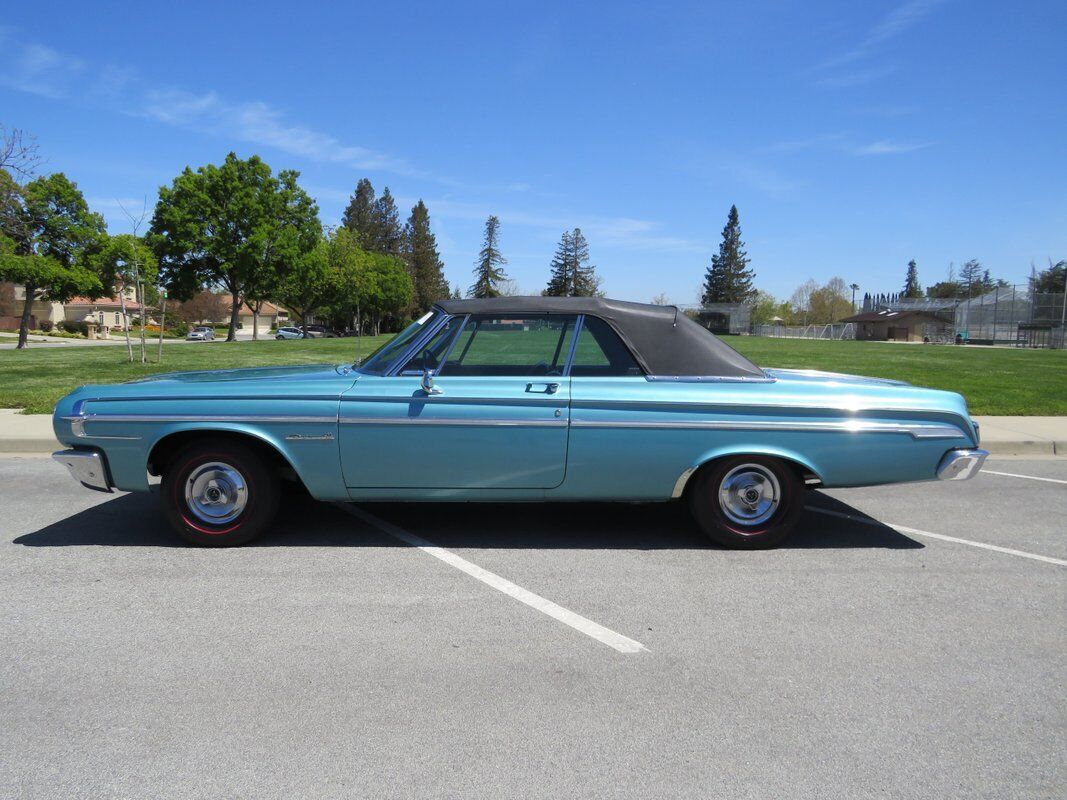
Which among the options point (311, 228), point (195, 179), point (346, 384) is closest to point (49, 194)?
point (195, 179)

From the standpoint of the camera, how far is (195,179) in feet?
145

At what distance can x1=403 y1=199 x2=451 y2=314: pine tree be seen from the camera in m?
95.5

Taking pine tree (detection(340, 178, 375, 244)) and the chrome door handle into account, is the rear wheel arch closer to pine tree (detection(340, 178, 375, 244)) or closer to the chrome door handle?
the chrome door handle

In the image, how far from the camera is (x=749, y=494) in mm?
4719

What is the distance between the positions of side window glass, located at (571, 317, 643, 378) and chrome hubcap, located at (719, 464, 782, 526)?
90 centimetres

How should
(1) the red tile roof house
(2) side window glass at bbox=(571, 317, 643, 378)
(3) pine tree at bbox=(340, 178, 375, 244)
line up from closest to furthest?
(2) side window glass at bbox=(571, 317, 643, 378) → (1) the red tile roof house → (3) pine tree at bbox=(340, 178, 375, 244)

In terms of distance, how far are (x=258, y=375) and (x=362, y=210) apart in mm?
94012

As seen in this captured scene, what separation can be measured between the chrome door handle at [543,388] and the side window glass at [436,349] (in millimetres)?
609

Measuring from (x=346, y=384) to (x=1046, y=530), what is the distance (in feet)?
16.5

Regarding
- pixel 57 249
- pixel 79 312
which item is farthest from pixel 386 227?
pixel 57 249

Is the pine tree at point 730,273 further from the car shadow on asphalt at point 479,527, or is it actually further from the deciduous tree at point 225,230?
the car shadow on asphalt at point 479,527

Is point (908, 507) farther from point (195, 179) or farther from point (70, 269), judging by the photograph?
point (195, 179)

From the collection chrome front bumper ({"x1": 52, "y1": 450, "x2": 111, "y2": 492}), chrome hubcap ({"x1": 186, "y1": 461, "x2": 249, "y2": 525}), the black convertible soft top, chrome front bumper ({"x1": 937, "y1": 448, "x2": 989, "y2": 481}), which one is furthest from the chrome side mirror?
chrome front bumper ({"x1": 937, "y1": 448, "x2": 989, "y2": 481})

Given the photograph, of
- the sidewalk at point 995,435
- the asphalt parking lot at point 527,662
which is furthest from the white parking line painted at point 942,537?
the sidewalk at point 995,435
